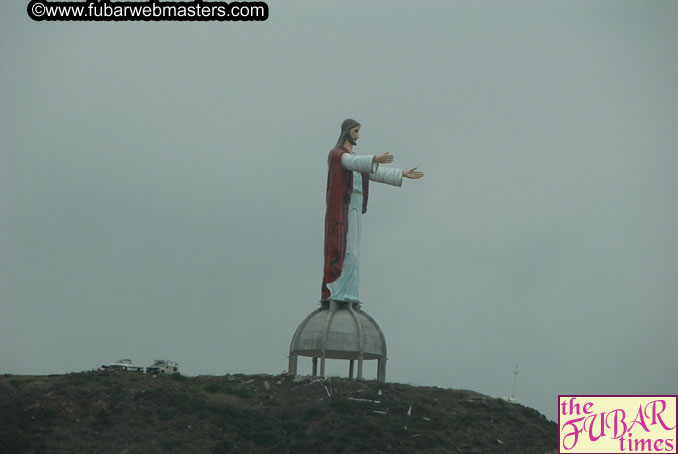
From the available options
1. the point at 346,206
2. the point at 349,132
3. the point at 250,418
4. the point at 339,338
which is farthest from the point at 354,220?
the point at 250,418

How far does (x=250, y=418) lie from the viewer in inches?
1563

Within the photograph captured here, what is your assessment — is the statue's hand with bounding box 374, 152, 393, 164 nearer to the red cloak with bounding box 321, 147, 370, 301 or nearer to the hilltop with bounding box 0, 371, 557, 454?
the red cloak with bounding box 321, 147, 370, 301

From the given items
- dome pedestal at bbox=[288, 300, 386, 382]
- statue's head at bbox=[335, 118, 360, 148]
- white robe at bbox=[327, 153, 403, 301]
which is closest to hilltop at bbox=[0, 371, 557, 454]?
dome pedestal at bbox=[288, 300, 386, 382]

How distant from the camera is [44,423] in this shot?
37.2 meters

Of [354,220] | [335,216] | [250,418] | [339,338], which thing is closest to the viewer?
[250,418]

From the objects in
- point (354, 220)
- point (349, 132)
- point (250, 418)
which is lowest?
point (250, 418)

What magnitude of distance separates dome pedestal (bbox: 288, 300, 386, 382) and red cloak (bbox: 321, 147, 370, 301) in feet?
3.93

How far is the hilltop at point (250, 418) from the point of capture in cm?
3669

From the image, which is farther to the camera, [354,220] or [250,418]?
[354,220]

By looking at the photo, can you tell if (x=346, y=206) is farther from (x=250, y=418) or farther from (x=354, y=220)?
(x=250, y=418)

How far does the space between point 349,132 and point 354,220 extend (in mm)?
4703

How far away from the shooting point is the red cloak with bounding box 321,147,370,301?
47.9 m

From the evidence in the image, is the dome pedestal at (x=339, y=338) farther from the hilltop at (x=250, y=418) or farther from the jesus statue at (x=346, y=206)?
the hilltop at (x=250, y=418)

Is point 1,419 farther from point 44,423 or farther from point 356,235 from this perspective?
point 356,235
